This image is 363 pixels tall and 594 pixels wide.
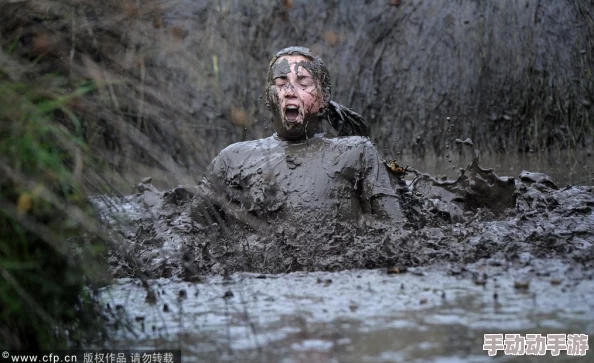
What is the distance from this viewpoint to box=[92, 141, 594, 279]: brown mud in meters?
5.27

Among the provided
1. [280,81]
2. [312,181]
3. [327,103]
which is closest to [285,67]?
[280,81]

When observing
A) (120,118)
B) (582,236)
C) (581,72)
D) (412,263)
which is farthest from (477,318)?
(581,72)

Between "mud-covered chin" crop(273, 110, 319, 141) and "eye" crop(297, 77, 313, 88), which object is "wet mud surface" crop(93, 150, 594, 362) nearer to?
"mud-covered chin" crop(273, 110, 319, 141)

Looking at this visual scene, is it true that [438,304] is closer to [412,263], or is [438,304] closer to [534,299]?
[534,299]

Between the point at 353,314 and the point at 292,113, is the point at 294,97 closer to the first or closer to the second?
the point at 292,113

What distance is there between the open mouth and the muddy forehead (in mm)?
234

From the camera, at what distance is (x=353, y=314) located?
4105mm

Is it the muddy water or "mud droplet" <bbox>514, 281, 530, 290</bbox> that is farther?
"mud droplet" <bbox>514, 281, 530, 290</bbox>

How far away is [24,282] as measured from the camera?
3193 millimetres

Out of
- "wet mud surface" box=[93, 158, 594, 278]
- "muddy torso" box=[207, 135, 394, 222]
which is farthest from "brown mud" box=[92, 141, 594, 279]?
"muddy torso" box=[207, 135, 394, 222]

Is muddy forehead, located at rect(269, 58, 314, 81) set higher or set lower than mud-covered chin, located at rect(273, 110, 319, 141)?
higher

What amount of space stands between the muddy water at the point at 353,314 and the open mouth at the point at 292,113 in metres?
1.44

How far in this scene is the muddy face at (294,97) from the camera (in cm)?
615

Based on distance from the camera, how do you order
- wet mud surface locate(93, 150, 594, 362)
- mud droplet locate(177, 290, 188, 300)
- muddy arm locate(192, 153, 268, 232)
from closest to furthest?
wet mud surface locate(93, 150, 594, 362)
mud droplet locate(177, 290, 188, 300)
muddy arm locate(192, 153, 268, 232)
